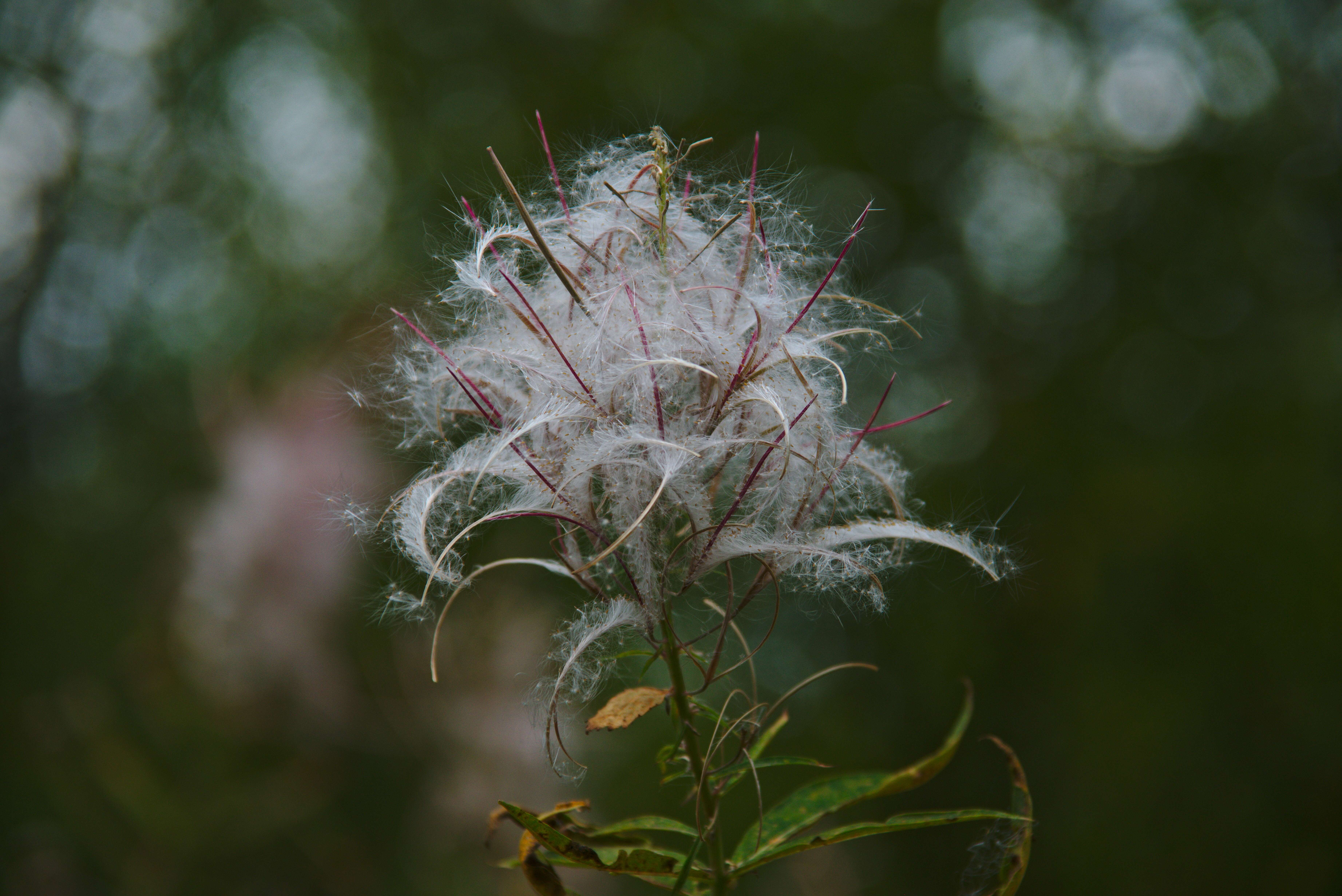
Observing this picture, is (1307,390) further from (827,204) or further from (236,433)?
(236,433)

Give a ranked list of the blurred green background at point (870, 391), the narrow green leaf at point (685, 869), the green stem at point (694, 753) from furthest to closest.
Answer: the blurred green background at point (870, 391), the green stem at point (694, 753), the narrow green leaf at point (685, 869)

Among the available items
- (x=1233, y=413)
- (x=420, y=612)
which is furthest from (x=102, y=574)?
(x=1233, y=413)

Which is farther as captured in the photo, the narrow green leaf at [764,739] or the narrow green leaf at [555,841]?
the narrow green leaf at [764,739]

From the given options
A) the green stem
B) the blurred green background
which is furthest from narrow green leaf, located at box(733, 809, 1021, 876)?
the blurred green background

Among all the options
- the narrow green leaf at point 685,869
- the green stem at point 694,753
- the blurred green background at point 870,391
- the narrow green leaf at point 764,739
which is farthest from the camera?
the blurred green background at point 870,391

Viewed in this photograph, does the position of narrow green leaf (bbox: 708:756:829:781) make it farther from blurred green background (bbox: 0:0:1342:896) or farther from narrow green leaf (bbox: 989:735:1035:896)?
blurred green background (bbox: 0:0:1342:896)

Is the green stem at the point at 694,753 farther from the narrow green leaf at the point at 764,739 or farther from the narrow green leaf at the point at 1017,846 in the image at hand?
the narrow green leaf at the point at 1017,846

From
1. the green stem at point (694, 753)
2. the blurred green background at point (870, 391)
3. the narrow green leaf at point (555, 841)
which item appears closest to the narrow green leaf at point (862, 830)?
the green stem at point (694, 753)
